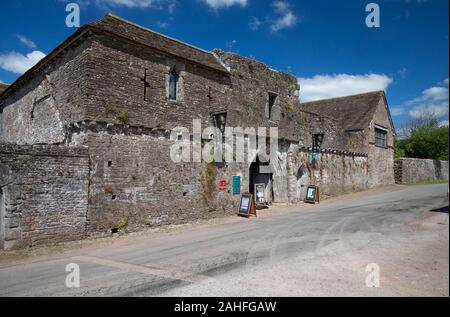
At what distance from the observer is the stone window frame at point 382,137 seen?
1169 inches

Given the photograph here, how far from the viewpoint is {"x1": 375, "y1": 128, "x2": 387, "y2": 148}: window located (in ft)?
98.2

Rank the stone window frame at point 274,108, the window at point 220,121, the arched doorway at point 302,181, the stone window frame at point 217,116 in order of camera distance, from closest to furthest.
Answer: the stone window frame at point 217,116, the window at point 220,121, the stone window frame at point 274,108, the arched doorway at point 302,181

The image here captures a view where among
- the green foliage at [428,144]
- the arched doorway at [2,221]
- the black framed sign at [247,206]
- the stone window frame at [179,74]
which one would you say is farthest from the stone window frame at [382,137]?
the arched doorway at [2,221]

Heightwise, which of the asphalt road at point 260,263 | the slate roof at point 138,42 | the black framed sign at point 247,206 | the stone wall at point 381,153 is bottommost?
the asphalt road at point 260,263

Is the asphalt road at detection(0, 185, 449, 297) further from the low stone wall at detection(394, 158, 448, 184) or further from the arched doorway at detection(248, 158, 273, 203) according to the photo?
the low stone wall at detection(394, 158, 448, 184)

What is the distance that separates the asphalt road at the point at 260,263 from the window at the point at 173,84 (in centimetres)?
623

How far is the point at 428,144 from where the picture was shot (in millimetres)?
37656

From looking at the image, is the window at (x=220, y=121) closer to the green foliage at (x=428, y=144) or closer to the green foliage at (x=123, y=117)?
the green foliage at (x=123, y=117)

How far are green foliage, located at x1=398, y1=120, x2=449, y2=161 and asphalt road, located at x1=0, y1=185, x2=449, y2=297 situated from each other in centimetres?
3078

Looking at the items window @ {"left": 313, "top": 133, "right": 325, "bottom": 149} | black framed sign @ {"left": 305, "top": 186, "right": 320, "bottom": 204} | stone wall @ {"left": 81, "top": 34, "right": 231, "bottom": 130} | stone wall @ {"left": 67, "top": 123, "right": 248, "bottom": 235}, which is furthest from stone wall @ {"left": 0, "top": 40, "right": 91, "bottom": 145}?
window @ {"left": 313, "top": 133, "right": 325, "bottom": 149}

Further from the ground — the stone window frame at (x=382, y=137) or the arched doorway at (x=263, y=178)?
the stone window frame at (x=382, y=137)

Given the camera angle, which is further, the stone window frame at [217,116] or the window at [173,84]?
the stone window frame at [217,116]

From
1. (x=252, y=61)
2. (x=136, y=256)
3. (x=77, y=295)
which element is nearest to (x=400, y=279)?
(x=77, y=295)

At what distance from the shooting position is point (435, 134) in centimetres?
3712
